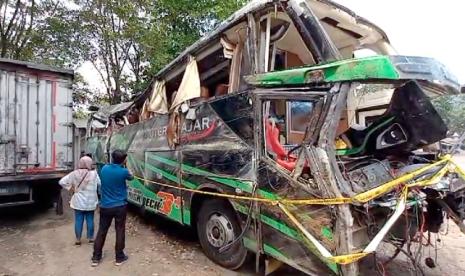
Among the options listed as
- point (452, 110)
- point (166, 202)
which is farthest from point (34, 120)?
point (452, 110)

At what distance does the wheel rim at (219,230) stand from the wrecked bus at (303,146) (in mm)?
21

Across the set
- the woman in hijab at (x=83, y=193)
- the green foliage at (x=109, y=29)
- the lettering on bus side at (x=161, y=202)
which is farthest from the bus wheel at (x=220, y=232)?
the green foliage at (x=109, y=29)

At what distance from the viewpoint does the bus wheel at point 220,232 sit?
14.9 feet

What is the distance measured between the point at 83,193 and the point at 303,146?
412 cm

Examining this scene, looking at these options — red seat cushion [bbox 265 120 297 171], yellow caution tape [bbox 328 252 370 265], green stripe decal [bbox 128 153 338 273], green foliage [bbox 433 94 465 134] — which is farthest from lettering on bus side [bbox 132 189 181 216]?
green foliage [bbox 433 94 465 134]

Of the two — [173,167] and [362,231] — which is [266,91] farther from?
[173,167]

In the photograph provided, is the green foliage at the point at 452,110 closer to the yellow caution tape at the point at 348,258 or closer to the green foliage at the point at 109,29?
the yellow caution tape at the point at 348,258

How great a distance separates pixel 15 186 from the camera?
693 cm

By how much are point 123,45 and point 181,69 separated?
11424 mm

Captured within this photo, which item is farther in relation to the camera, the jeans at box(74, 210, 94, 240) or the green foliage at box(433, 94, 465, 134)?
the jeans at box(74, 210, 94, 240)

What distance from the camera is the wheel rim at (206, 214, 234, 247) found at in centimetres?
460

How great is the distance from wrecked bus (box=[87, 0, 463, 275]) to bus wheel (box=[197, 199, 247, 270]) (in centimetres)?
2

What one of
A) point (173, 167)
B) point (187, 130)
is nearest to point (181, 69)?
point (187, 130)

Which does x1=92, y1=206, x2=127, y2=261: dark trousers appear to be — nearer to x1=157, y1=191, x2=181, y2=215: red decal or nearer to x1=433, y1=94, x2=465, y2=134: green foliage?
x1=157, y1=191, x2=181, y2=215: red decal
